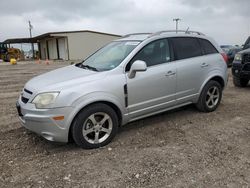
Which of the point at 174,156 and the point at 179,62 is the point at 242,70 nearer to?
the point at 179,62

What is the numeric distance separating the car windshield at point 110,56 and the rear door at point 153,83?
0.73ft

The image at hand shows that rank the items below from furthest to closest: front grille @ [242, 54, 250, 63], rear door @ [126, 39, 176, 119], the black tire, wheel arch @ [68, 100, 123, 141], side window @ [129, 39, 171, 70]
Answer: the black tire < front grille @ [242, 54, 250, 63] < side window @ [129, 39, 171, 70] < rear door @ [126, 39, 176, 119] < wheel arch @ [68, 100, 123, 141]

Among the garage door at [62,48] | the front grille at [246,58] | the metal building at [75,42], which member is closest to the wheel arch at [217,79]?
the front grille at [246,58]

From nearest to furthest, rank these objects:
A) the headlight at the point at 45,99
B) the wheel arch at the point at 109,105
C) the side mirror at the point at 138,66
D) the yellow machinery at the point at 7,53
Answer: the headlight at the point at 45,99 → the wheel arch at the point at 109,105 → the side mirror at the point at 138,66 → the yellow machinery at the point at 7,53

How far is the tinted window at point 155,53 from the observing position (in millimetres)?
3965

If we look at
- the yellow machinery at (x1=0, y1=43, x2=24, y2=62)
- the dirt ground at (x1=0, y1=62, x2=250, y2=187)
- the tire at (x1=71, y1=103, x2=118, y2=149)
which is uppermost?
the yellow machinery at (x1=0, y1=43, x2=24, y2=62)

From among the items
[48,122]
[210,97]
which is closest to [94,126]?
[48,122]

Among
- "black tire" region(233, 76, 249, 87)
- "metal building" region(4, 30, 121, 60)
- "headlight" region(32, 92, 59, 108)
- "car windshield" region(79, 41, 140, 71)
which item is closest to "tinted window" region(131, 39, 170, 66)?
"car windshield" region(79, 41, 140, 71)

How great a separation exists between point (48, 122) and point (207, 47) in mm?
3528

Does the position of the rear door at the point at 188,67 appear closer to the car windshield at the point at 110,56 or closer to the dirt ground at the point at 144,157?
the dirt ground at the point at 144,157

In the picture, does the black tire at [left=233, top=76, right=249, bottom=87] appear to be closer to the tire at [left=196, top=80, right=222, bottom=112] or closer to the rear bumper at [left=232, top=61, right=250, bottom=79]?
the rear bumper at [left=232, top=61, right=250, bottom=79]

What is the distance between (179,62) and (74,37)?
30.9m

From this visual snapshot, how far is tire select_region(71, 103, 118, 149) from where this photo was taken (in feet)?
10.9

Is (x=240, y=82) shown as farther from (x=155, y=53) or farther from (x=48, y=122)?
Result: (x=48, y=122)
